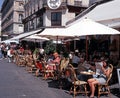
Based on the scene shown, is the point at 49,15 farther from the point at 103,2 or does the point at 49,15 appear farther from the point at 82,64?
the point at 82,64

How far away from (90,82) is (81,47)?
69.5 feet

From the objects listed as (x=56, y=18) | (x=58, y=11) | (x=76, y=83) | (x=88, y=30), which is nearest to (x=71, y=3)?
(x=58, y=11)

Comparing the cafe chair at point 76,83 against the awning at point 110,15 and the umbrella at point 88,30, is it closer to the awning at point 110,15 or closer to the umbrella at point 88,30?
the umbrella at point 88,30

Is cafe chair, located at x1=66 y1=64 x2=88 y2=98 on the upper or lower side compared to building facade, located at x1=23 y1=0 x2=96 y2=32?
lower

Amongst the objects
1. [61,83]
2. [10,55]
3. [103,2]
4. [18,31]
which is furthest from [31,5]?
[61,83]

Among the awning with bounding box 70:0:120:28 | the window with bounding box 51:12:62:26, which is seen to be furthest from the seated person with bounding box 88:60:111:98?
the window with bounding box 51:12:62:26

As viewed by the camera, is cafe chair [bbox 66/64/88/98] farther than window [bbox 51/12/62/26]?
No

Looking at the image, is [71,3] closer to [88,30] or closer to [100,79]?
[88,30]

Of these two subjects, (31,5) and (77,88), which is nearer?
(77,88)

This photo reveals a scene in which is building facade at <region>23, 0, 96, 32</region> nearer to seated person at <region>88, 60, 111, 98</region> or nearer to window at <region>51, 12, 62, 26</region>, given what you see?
window at <region>51, 12, 62, 26</region>

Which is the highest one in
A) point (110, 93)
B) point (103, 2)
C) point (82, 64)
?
point (103, 2)

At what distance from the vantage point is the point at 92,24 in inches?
487

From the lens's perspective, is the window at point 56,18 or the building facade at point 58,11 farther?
the window at point 56,18

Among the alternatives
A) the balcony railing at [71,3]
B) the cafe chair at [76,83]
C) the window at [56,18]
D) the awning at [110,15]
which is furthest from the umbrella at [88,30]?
the balcony railing at [71,3]
